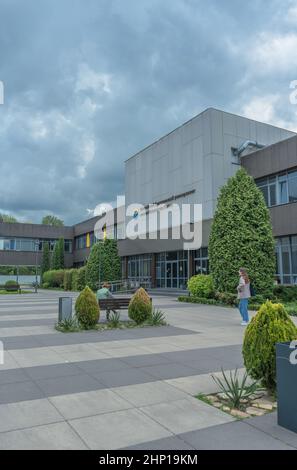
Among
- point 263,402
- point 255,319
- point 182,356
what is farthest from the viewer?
point 182,356

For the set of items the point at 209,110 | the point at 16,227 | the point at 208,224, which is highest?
the point at 209,110

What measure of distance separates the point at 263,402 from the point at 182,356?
2.84 meters

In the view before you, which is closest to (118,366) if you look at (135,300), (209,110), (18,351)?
(18,351)

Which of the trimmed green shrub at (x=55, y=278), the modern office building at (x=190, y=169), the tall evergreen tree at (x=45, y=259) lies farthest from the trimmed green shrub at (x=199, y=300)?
the tall evergreen tree at (x=45, y=259)

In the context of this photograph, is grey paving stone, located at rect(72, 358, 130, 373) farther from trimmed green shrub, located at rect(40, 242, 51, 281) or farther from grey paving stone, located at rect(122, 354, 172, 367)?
trimmed green shrub, located at rect(40, 242, 51, 281)

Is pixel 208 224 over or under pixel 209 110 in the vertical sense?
under

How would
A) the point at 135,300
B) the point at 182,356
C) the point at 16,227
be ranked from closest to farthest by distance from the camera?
the point at 182,356 < the point at 135,300 < the point at 16,227

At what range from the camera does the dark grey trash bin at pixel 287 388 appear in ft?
13.6

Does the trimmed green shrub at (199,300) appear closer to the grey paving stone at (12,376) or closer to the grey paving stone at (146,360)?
the grey paving stone at (146,360)

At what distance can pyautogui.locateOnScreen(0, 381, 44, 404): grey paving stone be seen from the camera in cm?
521

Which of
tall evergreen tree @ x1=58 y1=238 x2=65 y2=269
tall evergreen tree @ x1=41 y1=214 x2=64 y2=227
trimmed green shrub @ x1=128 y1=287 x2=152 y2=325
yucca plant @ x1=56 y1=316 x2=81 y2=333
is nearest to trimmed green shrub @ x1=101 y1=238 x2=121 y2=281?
tall evergreen tree @ x1=58 y1=238 x2=65 y2=269

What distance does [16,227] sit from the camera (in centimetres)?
6400

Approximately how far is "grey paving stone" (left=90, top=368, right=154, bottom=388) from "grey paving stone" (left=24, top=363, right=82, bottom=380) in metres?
0.43

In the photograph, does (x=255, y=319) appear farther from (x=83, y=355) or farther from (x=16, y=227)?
(x=16, y=227)
